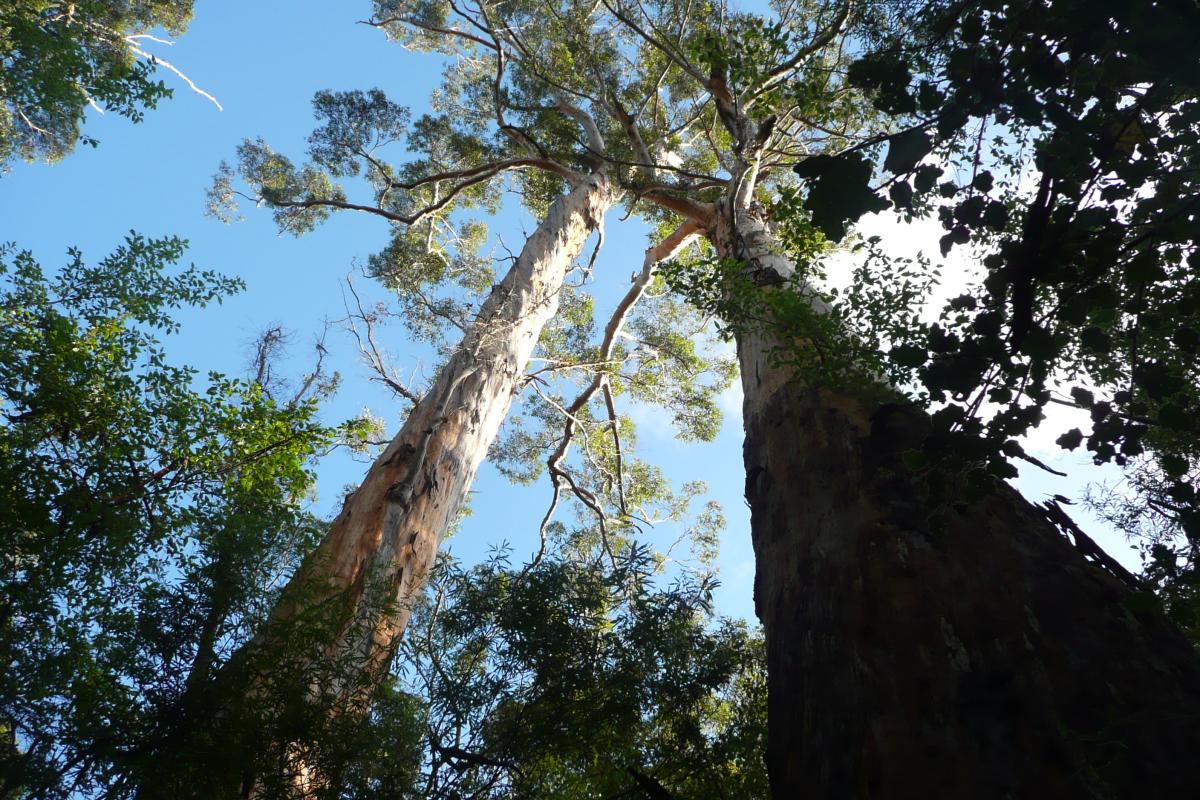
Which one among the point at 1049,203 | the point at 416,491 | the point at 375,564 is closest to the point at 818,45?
the point at 1049,203

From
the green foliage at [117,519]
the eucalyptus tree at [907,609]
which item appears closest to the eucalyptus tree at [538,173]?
the green foliage at [117,519]

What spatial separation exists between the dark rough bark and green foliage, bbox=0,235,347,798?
6.97ft

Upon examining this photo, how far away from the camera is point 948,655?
212 cm

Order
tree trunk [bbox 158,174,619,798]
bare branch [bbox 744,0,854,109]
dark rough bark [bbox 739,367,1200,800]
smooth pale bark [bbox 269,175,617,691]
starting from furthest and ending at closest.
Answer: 1. bare branch [bbox 744,0,854,109]
2. smooth pale bark [bbox 269,175,617,691]
3. tree trunk [bbox 158,174,619,798]
4. dark rough bark [bbox 739,367,1200,800]

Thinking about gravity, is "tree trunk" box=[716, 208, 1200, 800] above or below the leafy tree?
below

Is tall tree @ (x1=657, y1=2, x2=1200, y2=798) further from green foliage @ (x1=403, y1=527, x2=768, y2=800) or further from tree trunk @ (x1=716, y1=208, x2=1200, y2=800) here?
green foliage @ (x1=403, y1=527, x2=768, y2=800)

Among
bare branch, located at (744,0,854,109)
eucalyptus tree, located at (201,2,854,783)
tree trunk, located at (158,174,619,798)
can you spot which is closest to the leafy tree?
bare branch, located at (744,0,854,109)

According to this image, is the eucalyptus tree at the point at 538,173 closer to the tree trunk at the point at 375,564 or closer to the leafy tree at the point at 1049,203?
the tree trunk at the point at 375,564

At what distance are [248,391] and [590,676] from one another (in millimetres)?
3038

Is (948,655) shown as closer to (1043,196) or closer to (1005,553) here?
(1005,553)

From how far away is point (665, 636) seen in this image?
10.6 ft

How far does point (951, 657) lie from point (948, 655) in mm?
11

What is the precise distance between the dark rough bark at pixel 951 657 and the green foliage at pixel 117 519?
6.97ft

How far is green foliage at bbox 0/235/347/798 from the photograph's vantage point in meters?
2.82
